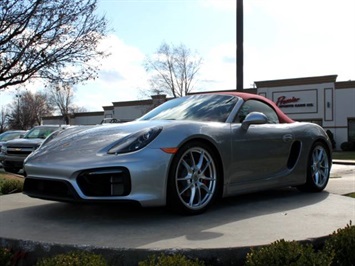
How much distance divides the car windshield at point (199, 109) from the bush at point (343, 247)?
6.56 ft

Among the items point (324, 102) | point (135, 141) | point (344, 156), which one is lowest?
point (344, 156)

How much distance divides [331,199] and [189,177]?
222 cm

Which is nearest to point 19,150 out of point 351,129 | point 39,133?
point 39,133

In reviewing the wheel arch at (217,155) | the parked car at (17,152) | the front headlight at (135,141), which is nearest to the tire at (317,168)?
the wheel arch at (217,155)

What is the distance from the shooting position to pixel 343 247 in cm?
322

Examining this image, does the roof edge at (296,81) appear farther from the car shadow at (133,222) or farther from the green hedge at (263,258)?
the green hedge at (263,258)

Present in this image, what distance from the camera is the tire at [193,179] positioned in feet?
13.7

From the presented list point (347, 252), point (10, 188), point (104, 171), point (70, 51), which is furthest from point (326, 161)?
point (70, 51)

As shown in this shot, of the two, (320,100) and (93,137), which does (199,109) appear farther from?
(320,100)

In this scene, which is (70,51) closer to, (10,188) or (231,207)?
(10,188)

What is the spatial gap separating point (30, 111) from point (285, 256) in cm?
9108

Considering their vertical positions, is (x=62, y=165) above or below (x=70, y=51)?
below

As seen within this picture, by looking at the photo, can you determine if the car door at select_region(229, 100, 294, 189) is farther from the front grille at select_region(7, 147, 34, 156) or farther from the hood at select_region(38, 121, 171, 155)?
the front grille at select_region(7, 147, 34, 156)

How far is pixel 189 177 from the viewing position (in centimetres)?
434
